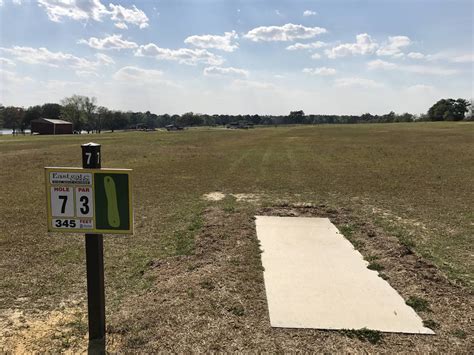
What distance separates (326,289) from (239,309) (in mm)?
1096

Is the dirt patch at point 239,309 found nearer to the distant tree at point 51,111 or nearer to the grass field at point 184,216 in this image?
the grass field at point 184,216

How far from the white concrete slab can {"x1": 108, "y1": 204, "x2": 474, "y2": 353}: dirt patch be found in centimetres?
13

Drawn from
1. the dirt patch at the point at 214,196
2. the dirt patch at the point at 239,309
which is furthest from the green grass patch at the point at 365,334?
the dirt patch at the point at 214,196

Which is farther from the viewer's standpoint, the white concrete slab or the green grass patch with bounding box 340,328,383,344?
the white concrete slab

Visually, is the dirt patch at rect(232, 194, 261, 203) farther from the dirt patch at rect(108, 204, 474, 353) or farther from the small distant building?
Answer: the small distant building

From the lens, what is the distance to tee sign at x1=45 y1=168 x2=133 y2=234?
2.99m

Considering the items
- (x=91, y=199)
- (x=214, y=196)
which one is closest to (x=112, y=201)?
(x=91, y=199)

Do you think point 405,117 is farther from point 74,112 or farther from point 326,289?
point 326,289

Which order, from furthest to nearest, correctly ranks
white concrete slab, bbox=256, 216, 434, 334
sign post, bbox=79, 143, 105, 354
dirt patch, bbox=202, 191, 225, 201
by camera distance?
dirt patch, bbox=202, 191, 225, 201, white concrete slab, bbox=256, 216, 434, 334, sign post, bbox=79, 143, 105, 354

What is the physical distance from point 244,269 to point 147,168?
11.8m

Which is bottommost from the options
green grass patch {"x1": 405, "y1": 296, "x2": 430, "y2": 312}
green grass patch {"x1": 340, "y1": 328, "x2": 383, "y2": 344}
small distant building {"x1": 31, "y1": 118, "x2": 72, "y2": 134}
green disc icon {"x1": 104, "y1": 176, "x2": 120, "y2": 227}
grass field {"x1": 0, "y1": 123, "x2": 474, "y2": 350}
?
green grass patch {"x1": 340, "y1": 328, "x2": 383, "y2": 344}

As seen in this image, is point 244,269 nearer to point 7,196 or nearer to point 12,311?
point 12,311

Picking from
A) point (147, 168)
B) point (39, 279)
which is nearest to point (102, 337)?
point (39, 279)

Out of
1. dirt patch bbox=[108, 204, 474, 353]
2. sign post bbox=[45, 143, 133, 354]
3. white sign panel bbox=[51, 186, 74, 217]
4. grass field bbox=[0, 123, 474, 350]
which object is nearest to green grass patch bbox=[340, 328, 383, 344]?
dirt patch bbox=[108, 204, 474, 353]
